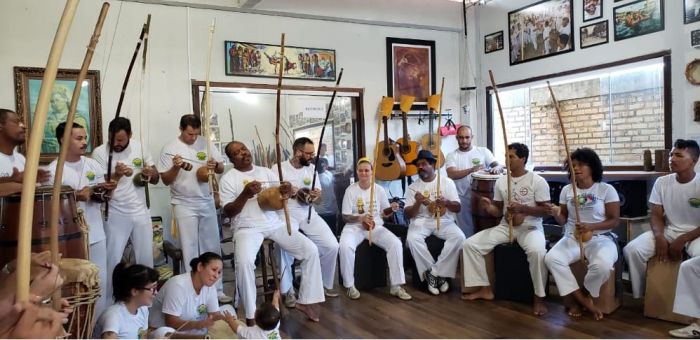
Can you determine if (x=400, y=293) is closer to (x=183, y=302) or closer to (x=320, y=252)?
(x=320, y=252)

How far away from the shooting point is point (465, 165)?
17.9 feet

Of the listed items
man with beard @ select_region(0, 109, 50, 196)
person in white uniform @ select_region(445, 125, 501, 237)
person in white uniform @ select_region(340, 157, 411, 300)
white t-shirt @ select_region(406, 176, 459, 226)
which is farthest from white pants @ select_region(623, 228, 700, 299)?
man with beard @ select_region(0, 109, 50, 196)

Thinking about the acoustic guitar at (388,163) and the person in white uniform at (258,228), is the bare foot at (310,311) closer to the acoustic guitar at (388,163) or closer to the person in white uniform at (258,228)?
the person in white uniform at (258,228)

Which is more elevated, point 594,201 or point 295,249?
point 594,201

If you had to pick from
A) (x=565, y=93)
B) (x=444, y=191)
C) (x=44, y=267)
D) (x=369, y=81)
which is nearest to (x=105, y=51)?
(x=369, y=81)

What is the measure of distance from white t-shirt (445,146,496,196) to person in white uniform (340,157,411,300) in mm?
1094

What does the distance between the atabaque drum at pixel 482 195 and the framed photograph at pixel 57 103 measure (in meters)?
3.53

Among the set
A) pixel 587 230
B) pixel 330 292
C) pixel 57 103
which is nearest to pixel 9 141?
pixel 57 103

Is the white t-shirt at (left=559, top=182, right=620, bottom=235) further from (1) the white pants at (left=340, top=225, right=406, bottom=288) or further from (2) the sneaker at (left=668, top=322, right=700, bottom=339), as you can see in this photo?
(1) the white pants at (left=340, top=225, right=406, bottom=288)

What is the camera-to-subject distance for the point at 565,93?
19.7ft

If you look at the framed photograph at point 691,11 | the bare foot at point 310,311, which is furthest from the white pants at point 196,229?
the framed photograph at point 691,11

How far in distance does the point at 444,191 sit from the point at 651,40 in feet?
8.36

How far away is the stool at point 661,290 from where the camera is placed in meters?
3.47

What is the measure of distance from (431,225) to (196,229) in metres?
2.02
